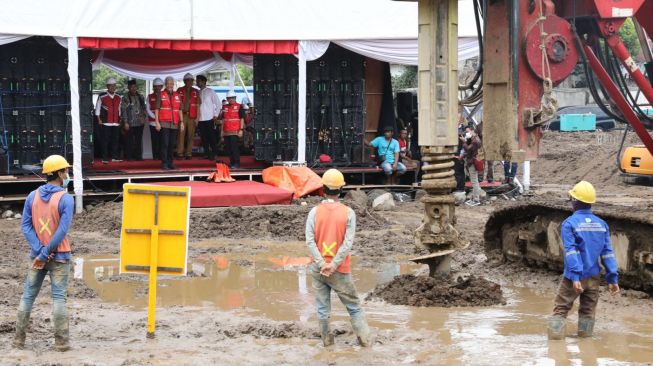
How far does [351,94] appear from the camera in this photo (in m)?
21.5

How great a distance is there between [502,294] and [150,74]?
14176 millimetres

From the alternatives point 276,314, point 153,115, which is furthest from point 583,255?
point 153,115

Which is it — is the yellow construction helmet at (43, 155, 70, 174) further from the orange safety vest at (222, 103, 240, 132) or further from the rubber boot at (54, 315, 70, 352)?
the orange safety vest at (222, 103, 240, 132)

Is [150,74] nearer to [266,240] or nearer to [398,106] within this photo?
[398,106]

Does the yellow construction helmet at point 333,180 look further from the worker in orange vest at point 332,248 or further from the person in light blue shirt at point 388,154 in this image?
the person in light blue shirt at point 388,154

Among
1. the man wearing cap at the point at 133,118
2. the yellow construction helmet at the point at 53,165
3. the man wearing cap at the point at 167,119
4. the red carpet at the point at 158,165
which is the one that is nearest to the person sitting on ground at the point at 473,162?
the red carpet at the point at 158,165

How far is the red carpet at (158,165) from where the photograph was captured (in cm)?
2020

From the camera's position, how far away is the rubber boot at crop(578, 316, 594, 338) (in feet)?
29.8

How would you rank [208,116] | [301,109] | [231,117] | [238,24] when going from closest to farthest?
[238,24], [301,109], [231,117], [208,116]

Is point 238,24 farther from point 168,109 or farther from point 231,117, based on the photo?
point 231,117

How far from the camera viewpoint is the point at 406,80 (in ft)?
129

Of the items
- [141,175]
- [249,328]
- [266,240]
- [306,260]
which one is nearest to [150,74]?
[141,175]

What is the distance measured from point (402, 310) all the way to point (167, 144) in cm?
1075

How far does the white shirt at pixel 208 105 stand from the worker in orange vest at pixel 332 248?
44.4 ft
